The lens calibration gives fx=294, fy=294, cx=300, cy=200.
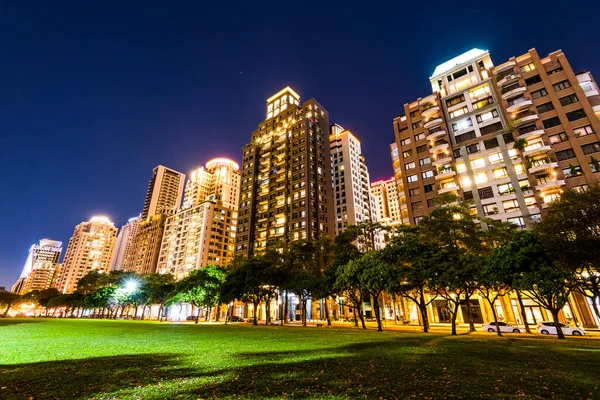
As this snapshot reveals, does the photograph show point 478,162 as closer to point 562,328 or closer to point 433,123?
point 433,123

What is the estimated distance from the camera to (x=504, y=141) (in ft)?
214

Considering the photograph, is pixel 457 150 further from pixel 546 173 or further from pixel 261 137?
pixel 261 137

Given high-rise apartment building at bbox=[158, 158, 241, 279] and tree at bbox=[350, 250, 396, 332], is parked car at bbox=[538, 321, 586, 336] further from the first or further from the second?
high-rise apartment building at bbox=[158, 158, 241, 279]

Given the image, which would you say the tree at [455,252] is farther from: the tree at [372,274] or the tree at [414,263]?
the tree at [372,274]

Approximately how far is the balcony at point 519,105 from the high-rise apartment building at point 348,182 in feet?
255

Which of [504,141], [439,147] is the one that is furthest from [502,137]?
[439,147]

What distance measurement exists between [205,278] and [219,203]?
355 ft

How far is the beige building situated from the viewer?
2228 inches

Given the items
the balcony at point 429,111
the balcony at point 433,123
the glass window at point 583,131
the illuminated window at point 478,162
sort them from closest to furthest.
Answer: the glass window at point 583,131, the illuminated window at point 478,162, the balcony at point 433,123, the balcony at point 429,111

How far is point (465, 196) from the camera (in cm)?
6650

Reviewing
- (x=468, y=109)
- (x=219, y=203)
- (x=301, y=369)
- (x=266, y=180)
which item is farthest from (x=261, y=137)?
(x=301, y=369)

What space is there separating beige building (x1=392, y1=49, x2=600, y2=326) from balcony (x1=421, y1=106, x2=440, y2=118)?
0.47 feet

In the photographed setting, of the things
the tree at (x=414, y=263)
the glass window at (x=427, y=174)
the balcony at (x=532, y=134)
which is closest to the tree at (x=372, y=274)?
the tree at (x=414, y=263)

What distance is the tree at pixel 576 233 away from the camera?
83.9 ft
